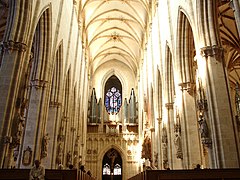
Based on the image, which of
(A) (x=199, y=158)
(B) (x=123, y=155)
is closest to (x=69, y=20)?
(A) (x=199, y=158)

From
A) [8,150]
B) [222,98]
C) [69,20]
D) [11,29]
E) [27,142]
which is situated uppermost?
[69,20]

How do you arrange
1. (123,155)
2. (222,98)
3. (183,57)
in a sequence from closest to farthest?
(222,98), (183,57), (123,155)

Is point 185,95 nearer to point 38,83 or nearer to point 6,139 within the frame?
point 38,83

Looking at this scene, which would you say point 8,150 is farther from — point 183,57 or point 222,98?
point 183,57

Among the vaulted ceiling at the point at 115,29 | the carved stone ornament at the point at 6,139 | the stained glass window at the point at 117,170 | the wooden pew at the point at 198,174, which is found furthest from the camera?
the stained glass window at the point at 117,170

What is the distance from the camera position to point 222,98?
31.0ft

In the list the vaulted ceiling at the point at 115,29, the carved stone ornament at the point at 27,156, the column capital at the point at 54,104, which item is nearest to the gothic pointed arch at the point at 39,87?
the carved stone ornament at the point at 27,156

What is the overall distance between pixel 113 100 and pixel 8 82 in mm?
24001

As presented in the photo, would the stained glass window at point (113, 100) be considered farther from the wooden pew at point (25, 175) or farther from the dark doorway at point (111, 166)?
the wooden pew at point (25, 175)

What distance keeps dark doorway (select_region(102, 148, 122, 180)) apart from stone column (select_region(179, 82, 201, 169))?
17.3 m

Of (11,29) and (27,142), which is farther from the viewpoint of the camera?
(27,142)

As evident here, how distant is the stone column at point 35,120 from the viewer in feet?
39.2

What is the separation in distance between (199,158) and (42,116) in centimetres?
734

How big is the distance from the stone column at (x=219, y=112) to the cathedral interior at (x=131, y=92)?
0.11ft
